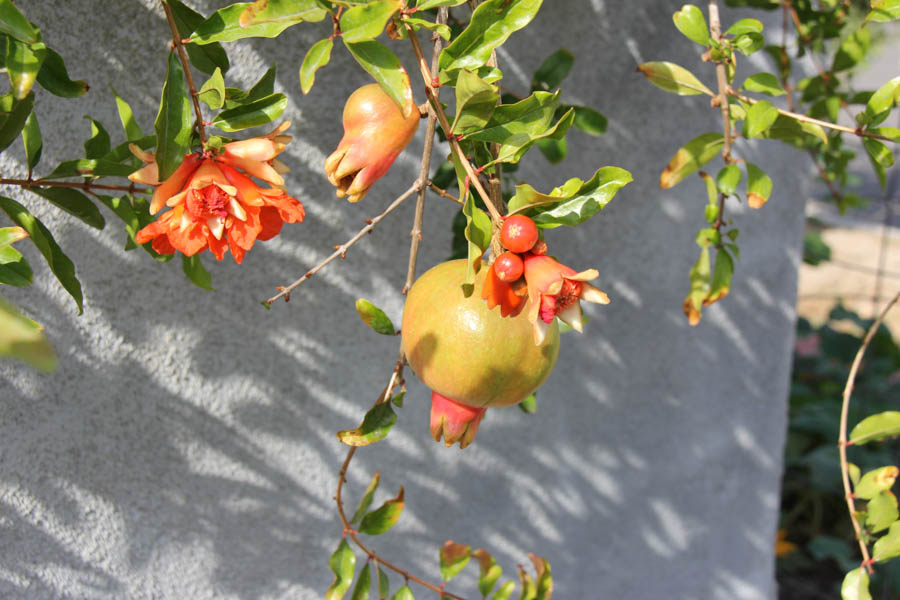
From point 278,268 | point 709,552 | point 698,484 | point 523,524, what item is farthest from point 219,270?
point 709,552

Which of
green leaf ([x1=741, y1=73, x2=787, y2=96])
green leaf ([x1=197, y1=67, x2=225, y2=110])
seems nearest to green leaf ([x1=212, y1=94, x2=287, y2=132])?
green leaf ([x1=197, y1=67, x2=225, y2=110])

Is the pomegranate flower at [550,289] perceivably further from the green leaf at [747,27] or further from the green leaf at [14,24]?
the green leaf at [747,27]

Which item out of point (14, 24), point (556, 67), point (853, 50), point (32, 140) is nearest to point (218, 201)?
point (14, 24)

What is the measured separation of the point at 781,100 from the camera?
1.45m

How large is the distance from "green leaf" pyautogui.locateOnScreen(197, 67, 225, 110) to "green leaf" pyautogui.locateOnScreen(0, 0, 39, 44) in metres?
0.12

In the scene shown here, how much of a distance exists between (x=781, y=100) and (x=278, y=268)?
1.03 metres

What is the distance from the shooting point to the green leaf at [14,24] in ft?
1.67

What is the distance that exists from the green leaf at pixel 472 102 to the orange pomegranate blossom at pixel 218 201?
145mm

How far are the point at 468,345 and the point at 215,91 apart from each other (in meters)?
0.29

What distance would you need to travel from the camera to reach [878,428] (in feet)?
3.14

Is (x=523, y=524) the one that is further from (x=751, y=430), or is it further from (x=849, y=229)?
(x=849, y=229)

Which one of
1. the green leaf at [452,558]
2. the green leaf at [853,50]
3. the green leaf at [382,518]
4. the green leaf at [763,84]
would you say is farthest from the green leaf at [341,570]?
the green leaf at [853,50]

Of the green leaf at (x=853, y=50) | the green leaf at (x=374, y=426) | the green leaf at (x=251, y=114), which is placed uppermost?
the green leaf at (x=251, y=114)

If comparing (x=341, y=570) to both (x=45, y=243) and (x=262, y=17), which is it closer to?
(x=45, y=243)
